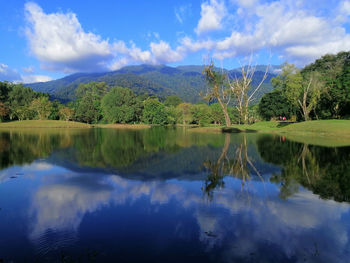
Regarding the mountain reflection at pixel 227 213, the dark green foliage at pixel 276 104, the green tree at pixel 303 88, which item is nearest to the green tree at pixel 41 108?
the dark green foliage at pixel 276 104

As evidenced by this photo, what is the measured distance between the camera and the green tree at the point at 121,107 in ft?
291

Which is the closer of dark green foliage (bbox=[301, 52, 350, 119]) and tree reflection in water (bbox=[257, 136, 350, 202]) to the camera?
tree reflection in water (bbox=[257, 136, 350, 202])

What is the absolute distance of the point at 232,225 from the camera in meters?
6.52

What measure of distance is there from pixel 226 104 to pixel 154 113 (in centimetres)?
4040

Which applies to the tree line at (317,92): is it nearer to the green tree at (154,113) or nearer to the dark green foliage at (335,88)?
the dark green foliage at (335,88)

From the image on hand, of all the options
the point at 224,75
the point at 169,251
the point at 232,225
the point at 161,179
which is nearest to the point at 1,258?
the point at 169,251

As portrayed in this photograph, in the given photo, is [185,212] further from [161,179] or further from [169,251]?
[161,179]

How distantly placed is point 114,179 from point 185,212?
5.14 metres

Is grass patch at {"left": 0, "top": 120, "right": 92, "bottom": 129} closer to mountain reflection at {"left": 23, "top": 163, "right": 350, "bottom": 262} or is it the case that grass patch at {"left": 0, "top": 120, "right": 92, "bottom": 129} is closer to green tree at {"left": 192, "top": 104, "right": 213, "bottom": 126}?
green tree at {"left": 192, "top": 104, "right": 213, "bottom": 126}

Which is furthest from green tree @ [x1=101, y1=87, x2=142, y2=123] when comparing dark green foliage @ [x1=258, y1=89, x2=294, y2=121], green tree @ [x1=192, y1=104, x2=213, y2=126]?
dark green foliage @ [x1=258, y1=89, x2=294, y2=121]

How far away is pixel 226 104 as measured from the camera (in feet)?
186

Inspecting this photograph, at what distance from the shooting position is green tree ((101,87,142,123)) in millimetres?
88750

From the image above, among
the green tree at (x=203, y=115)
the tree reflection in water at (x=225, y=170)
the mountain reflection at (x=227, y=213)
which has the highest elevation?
the green tree at (x=203, y=115)

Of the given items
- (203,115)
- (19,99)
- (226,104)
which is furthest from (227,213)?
(19,99)
